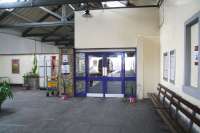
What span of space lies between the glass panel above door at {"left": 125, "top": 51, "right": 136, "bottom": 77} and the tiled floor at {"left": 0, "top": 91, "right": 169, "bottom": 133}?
1.47 m

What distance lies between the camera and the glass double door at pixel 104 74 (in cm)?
892

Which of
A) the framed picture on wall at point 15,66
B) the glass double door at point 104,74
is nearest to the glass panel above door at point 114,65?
the glass double door at point 104,74

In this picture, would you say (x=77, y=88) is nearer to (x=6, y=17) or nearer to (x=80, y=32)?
(x=80, y=32)

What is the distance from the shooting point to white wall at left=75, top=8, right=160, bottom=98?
8.53 m

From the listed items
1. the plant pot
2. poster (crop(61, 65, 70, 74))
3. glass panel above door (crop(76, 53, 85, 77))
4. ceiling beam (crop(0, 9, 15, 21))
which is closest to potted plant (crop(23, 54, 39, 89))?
the plant pot

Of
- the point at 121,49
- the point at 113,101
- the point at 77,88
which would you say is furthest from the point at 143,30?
the point at 77,88

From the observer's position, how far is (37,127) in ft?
15.7

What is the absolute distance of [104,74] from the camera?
898 cm

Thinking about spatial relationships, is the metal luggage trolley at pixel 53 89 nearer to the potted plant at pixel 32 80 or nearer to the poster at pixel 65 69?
the poster at pixel 65 69

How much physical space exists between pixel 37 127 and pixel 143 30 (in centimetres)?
573

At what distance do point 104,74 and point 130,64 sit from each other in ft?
3.80

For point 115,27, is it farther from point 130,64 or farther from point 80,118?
point 80,118

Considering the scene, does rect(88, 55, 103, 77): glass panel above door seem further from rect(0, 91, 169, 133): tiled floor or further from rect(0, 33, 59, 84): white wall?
rect(0, 33, 59, 84): white wall

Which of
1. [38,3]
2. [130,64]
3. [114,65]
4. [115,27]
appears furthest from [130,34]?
[38,3]
